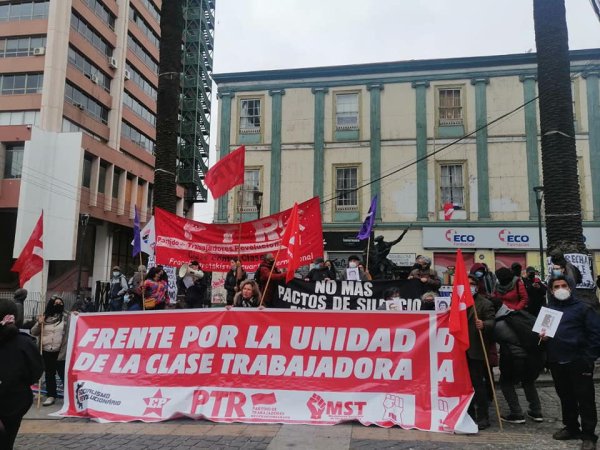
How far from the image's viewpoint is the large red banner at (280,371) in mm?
6117

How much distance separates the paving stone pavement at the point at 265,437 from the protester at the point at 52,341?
142 cm

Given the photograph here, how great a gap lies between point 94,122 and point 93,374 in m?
37.1

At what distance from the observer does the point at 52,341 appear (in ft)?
25.5

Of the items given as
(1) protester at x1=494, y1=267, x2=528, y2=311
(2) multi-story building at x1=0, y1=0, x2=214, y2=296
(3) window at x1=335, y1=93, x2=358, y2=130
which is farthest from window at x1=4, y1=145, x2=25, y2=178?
(1) protester at x1=494, y1=267, x2=528, y2=311

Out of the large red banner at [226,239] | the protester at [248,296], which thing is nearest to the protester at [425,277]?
the large red banner at [226,239]

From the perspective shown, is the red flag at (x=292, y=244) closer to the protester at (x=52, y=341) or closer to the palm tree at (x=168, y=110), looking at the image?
the protester at (x=52, y=341)

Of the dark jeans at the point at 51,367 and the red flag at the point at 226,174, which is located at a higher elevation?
the red flag at the point at 226,174

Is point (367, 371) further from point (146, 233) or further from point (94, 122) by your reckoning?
point (94, 122)

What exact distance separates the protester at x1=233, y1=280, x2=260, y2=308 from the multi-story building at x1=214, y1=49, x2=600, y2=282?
1531 cm

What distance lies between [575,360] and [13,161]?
36476 millimetres

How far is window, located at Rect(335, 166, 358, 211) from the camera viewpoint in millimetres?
23500

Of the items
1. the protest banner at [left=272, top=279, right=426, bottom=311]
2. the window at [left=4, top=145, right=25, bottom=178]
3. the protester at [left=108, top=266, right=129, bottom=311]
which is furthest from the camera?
the window at [left=4, top=145, right=25, bottom=178]

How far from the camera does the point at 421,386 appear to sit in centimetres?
613

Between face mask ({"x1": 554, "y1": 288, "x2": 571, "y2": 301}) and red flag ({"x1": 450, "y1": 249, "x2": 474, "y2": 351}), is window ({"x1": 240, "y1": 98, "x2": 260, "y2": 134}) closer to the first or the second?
red flag ({"x1": 450, "y1": 249, "x2": 474, "y2": 351})
